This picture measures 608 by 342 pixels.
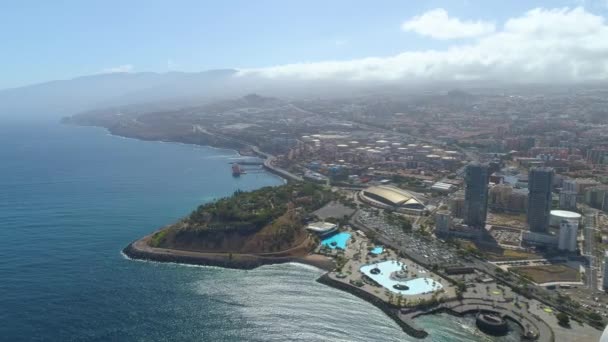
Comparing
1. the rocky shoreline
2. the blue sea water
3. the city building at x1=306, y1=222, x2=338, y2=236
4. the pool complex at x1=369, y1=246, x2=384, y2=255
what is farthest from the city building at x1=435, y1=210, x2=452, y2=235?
the blue sea water

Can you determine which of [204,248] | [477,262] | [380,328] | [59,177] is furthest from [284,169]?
[380,328]

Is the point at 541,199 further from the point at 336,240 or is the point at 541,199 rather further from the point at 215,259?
the point at 215,259

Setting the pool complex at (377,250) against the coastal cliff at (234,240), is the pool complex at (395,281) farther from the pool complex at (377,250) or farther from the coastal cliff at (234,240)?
the coastal cliff at (234,240)

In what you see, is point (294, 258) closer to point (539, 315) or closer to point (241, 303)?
point (241, 303)

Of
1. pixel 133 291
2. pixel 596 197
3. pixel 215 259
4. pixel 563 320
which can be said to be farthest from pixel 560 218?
pixel 133 291

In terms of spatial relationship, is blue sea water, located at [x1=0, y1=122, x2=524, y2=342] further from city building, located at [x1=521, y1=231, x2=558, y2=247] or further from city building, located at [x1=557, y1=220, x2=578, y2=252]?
city building, located at [x1=521, y1=231, x2=558, y2=247]

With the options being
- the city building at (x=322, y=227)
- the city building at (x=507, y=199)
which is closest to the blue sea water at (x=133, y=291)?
the city building at (x=322, y=227)
